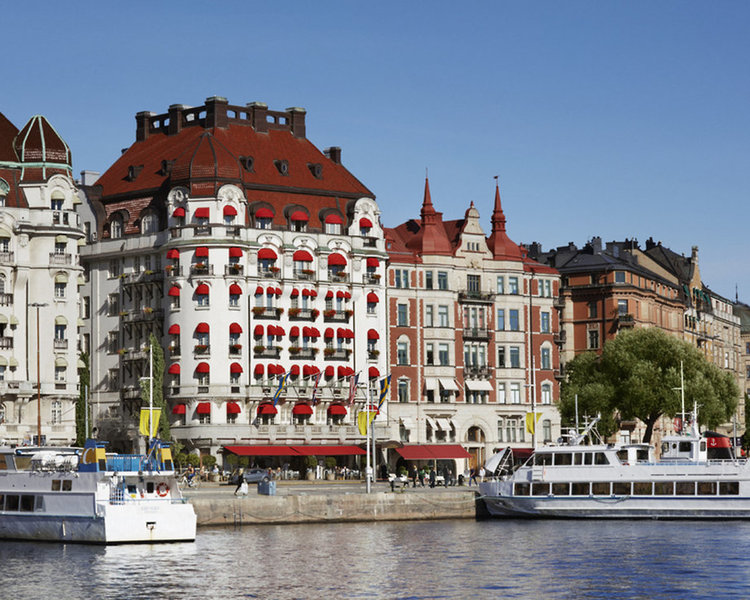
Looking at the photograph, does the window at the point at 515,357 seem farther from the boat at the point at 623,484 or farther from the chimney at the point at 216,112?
the boat at the point at 623,484

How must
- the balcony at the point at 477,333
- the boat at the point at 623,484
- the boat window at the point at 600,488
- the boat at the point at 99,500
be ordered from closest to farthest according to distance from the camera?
the boat at the point at 99,500 < the boat at the point at 623,484 < the boat window at the point at 600,488 < the balcony at the point at 477,333

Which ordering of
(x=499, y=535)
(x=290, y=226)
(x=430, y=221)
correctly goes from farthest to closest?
(x=430, y=221), (x=290, y=226), (x=499, y=535)

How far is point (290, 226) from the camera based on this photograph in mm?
138875

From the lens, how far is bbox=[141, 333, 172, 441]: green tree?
127 meters

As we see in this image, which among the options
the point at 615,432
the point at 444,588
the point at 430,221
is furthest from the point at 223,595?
the point at 615,432

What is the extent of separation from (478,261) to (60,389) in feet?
148

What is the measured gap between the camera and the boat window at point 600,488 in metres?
103

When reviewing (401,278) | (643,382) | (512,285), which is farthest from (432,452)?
(643,382)

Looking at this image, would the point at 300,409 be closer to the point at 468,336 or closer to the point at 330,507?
the point at 468,336

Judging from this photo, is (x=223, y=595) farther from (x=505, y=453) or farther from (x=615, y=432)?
(x=615, y=432)

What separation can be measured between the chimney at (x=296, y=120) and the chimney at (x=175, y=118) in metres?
10.1

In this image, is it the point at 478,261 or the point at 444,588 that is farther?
the point at 478,261

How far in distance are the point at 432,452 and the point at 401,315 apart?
13.1 metres

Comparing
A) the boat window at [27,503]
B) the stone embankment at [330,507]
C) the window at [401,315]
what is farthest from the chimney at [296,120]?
the boat window at [27,503]
